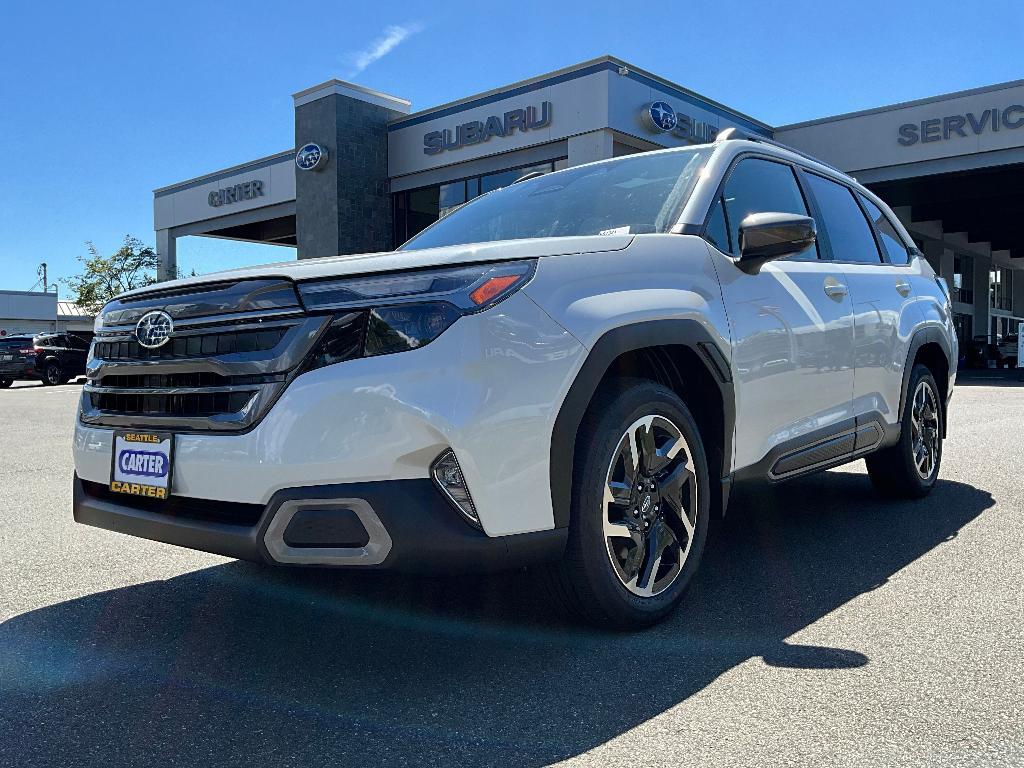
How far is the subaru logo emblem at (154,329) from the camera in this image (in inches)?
115

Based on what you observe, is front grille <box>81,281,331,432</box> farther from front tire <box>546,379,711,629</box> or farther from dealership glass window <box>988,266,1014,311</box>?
dealership glass window <box>988,266,1014,311</box>

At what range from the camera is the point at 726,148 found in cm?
397

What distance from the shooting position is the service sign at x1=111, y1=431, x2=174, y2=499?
9.23ft

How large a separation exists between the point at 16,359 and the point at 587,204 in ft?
84.9

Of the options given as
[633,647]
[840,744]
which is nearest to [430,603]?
[633,647]

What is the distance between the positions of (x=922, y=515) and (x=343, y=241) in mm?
23952

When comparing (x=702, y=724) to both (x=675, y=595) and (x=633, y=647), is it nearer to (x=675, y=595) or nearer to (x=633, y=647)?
(x=633, y=647)

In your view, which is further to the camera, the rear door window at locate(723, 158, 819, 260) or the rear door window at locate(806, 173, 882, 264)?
the rear door window at locate(806, 173, 882, 264)

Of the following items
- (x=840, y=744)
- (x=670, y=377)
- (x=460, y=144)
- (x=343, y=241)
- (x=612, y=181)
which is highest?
(x=460, y=144)

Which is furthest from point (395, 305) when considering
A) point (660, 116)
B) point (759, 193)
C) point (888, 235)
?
point (660, 116)

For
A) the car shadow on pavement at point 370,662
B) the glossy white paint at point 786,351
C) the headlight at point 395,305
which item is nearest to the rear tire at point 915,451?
the glossy white paint at point 786,351

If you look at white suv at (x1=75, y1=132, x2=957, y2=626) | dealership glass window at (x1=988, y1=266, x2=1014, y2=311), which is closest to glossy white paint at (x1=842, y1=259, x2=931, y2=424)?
white suv at (x1=75, y1=132, x2=957, y2=626)

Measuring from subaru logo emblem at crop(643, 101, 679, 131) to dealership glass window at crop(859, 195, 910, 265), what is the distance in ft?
57.4

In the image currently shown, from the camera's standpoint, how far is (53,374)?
26125 mm
